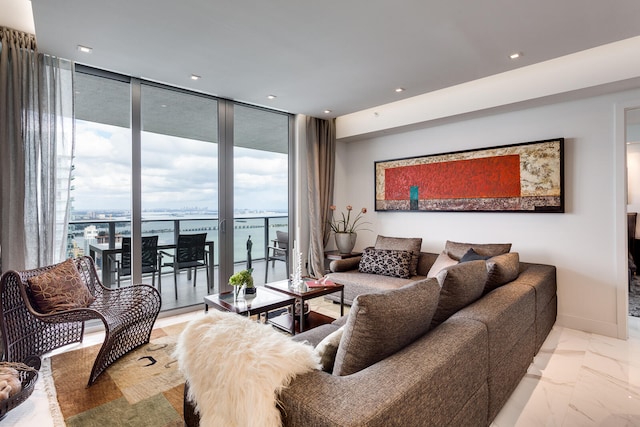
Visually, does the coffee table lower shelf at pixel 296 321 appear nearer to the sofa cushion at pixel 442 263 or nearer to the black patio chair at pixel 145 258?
the sofa cushion at pixel 442 263

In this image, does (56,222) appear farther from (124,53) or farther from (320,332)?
(320,332)

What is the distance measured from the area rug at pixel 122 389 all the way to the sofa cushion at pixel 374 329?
4.09ft

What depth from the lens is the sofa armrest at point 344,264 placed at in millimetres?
4215

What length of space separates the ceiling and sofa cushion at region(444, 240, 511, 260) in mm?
1745

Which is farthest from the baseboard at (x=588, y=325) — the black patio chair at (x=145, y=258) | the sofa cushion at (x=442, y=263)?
the black patio chair at (x=145, y=258)

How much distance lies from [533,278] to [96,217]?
4158mm

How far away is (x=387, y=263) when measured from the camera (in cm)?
392

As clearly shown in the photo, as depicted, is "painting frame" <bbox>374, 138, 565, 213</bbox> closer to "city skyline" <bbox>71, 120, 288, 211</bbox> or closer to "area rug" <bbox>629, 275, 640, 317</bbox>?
"area rug" <bbox>629, 275, 640, 317</bbox>

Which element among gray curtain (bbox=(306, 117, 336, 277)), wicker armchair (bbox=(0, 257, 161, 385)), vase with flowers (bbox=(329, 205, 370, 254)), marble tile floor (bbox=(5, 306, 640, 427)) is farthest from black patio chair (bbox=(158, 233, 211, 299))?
vase with flowers (bbox=(329, 205, 370, 254))

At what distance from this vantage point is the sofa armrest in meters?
4.21

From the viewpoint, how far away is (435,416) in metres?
1.17

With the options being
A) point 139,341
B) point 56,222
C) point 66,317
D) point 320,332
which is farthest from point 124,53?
point 320,332

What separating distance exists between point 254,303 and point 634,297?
478cm

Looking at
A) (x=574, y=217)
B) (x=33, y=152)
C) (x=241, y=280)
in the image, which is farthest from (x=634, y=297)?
(x=33, y=152)
